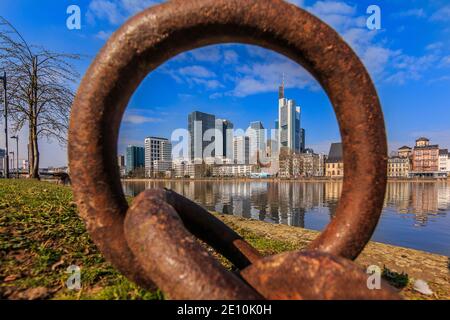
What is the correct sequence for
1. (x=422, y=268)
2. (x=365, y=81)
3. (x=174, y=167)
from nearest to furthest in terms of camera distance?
(x=365, y=81)
(x=422, y=268)
(x=174, y=167)

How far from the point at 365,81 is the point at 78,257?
3.73 m

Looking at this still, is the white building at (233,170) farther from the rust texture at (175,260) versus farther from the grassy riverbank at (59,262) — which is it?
the rust texture at (175,260)

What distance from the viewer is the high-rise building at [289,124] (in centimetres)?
17650

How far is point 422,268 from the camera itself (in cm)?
552

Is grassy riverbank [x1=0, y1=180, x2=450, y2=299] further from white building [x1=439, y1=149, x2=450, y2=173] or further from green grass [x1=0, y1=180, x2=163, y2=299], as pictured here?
white building [x1=439, y1=149, x2=450, y2=173]

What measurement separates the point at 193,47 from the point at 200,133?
158125 millimetres

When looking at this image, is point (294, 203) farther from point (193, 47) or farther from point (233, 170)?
point (233, 170)

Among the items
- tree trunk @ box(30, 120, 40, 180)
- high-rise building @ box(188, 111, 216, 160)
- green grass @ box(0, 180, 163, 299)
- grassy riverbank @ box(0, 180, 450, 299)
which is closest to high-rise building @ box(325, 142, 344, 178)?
high-rise building @ box(188, 111, 216, 160)

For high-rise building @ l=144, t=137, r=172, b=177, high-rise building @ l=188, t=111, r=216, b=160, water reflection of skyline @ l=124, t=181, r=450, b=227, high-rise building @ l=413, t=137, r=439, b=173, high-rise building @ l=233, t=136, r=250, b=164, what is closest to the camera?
water reflection of skyline @ l=124, t=181, r=450, b=227

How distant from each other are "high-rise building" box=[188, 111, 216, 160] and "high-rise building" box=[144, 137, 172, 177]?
42.3ft

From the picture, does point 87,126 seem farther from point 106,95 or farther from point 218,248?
point 218,248

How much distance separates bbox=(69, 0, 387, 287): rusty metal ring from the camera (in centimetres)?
221

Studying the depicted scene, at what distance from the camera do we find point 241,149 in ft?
557
